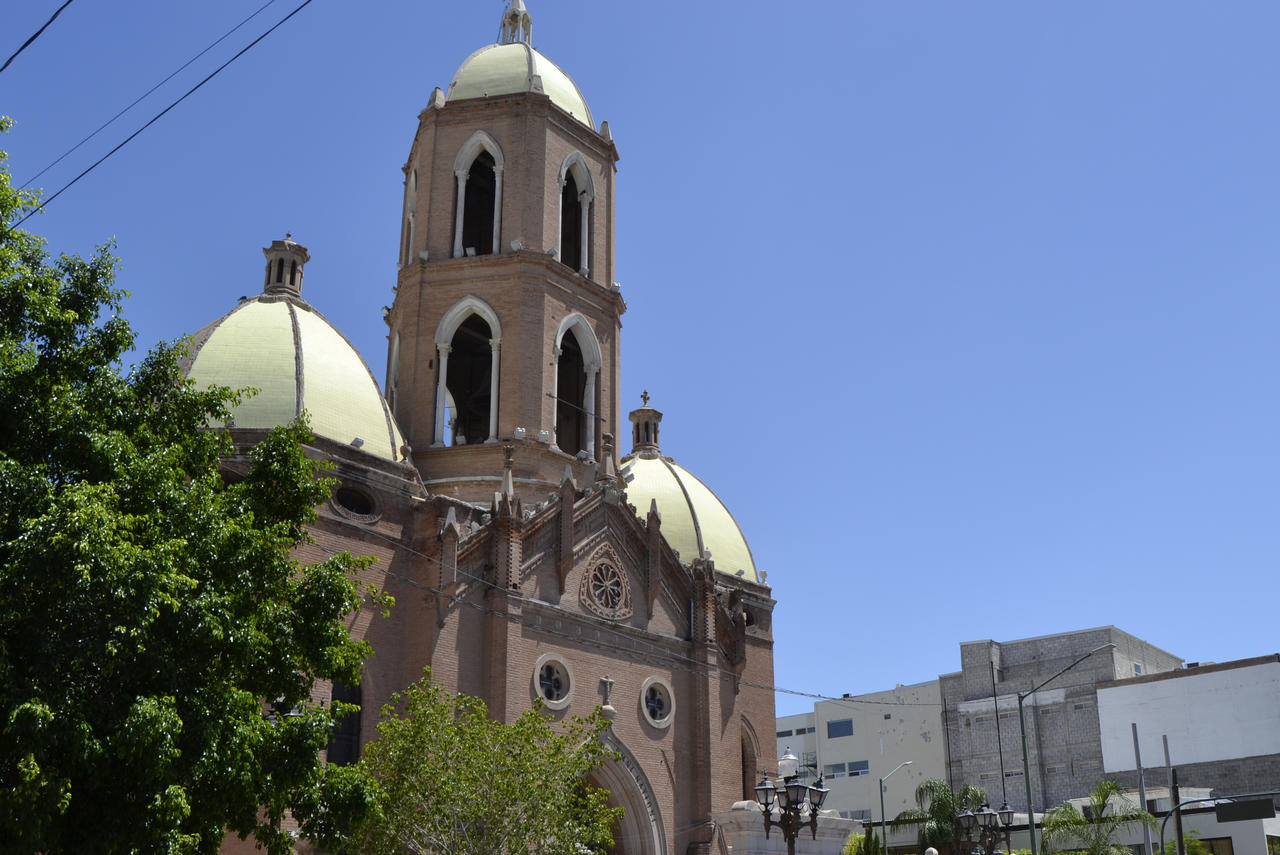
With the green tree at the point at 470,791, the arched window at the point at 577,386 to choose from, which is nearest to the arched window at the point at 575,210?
the arched window at the point at 577,386

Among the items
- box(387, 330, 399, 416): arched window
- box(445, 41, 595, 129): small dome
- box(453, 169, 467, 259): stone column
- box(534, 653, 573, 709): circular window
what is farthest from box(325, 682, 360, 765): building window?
box(445, 41, 595, 129): small dome

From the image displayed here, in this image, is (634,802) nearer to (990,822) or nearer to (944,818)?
(990,822)

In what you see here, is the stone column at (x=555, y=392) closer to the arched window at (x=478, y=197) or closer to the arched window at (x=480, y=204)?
the arched window at (x=478, y=197)

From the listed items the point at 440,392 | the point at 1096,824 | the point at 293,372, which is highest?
→ the point at 440,392

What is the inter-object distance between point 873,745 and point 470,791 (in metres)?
63.4

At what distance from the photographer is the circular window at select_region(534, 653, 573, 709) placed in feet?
115

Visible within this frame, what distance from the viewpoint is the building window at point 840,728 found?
8775 centimetres

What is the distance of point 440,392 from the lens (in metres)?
42.3

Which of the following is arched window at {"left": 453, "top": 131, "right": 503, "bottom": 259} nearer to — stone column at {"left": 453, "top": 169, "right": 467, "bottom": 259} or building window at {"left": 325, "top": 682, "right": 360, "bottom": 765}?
stone column at {"left": 453, "top": 169, "right": 467, "bottom": 259}

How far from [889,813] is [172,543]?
7336 centimetres

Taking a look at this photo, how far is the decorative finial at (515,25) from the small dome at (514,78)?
2425 millimetres

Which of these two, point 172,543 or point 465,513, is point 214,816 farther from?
point 465,513

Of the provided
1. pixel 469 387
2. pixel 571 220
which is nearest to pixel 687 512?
pixel 469 387

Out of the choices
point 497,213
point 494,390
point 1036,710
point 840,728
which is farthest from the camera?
point 840,728
